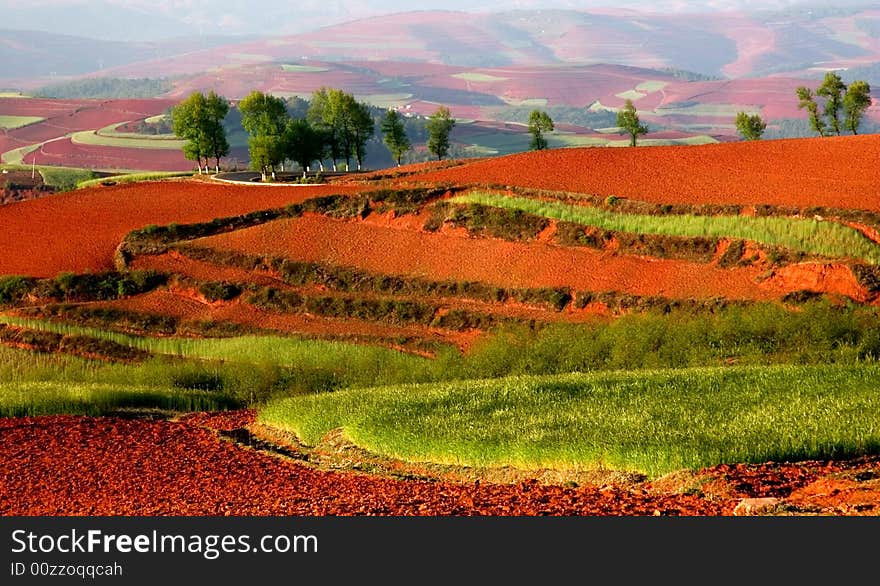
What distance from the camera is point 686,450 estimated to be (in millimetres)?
18062

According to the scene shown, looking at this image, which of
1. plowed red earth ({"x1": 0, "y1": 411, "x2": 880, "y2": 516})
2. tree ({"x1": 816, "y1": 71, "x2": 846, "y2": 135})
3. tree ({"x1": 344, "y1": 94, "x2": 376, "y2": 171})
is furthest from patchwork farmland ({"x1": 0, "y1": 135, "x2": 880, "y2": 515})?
tree ({"x1": 344, "y1": 94, "x2": 376, "y2": 171})

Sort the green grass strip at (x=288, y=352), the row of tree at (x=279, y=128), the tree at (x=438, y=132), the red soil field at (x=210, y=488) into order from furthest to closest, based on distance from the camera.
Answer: the tree at (x=438, y=132)
the row of tree at (x=279, y=128)
the green grass strip at (x=288, y=352)
the red soil field at (x=210, y=488)

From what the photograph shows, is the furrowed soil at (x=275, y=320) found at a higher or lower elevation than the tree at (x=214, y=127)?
lower

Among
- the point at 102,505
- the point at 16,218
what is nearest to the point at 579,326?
the point at 102,505

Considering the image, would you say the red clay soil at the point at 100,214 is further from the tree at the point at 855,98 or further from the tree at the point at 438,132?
the tree at the point at 855,98

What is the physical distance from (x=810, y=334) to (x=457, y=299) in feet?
46.2

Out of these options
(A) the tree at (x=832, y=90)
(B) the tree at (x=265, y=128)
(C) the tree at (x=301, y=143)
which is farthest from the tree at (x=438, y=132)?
(A) the tree at (x=832, y=90)

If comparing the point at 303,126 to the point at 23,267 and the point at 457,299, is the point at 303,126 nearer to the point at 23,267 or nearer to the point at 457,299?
the point at 23,267

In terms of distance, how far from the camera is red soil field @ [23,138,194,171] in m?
172

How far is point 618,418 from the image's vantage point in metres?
20.9

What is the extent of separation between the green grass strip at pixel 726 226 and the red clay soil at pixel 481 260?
177cm

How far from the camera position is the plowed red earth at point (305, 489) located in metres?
15.4

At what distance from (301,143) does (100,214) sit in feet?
85.7

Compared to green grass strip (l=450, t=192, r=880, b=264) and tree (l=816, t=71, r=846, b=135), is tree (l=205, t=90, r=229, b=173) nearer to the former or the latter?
green grass strip (l=450, t=192, r=880, b=264)
